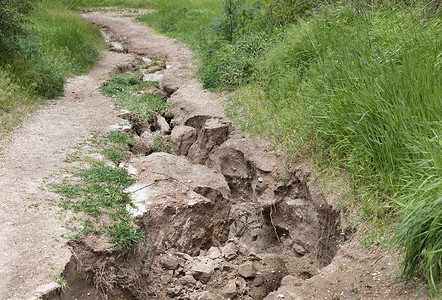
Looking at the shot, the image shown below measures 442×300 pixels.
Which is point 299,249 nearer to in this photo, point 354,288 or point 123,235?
point 354,288

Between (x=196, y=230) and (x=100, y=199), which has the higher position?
(x=100, y=199)

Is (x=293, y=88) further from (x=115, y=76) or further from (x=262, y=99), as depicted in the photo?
(x=115, y=76)

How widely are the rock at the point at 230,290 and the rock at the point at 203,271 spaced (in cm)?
20

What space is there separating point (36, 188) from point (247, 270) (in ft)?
8.05

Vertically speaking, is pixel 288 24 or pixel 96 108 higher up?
pixel 288 24

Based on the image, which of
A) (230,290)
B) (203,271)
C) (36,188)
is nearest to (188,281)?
(203,271)

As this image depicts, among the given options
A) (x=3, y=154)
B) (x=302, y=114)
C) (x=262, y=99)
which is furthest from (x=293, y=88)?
(x=3, y=154)

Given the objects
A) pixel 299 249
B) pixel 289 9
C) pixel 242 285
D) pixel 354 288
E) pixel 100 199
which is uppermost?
pixel 289 9

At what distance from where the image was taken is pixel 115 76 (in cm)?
971

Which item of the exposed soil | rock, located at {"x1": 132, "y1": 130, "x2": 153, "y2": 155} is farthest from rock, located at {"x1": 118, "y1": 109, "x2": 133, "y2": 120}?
rock, located at {"x1": 132, "y1": 130, "x2": 153, "y2": 155}

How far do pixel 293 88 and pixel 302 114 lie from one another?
119cm

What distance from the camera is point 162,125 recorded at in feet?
24.5

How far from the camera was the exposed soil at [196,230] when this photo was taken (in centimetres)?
340

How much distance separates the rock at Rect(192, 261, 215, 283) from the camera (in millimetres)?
4102
